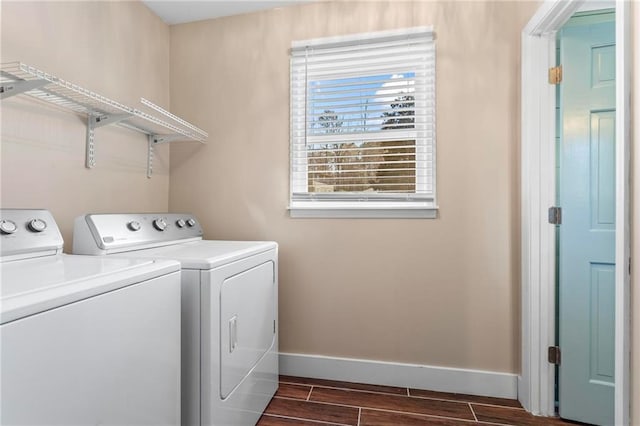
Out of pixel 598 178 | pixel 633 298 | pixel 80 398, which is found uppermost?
pixel 598 178

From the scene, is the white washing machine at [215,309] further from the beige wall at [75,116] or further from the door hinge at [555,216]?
the door hinge at [555,216]

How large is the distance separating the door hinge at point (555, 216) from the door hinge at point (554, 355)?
622 mm

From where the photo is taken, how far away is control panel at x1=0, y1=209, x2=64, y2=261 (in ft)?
3.64

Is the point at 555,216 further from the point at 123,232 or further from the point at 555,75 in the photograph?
the point at 123,232

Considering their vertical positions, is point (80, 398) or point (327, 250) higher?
point (327, 250)

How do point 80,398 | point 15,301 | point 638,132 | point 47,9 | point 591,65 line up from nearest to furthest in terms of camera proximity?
point 15,301, point 80,398, point 638,132, point 47,9, point 591,65

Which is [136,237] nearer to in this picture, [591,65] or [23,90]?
[23,90]

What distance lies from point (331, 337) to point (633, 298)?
1.45 m

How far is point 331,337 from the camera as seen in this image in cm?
205

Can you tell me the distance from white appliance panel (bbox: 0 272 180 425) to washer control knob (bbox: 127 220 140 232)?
1.90ft

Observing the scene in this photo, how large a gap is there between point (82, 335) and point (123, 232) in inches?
32.0

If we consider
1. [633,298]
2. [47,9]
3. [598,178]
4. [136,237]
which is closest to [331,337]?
[136,237]

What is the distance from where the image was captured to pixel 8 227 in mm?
1130

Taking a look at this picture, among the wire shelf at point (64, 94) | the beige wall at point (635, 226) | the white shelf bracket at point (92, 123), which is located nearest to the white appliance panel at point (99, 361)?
the wire shelf at point (64, 94)
